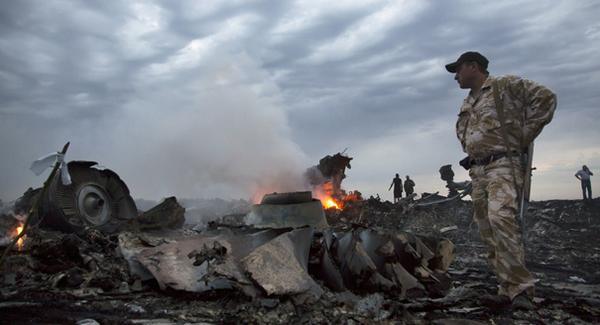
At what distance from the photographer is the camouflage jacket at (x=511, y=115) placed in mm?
4043

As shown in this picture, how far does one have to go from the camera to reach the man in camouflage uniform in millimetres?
3828

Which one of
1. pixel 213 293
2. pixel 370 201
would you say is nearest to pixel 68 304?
pixel 213 293

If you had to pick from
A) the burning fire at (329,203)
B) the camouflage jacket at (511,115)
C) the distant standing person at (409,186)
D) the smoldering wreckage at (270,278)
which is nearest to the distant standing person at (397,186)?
the distant standing person at (409,186)

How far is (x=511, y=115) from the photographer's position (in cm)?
416

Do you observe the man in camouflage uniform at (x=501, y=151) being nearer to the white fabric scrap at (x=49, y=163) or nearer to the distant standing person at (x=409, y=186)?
the white fabric scrap at (x=49, y=163)

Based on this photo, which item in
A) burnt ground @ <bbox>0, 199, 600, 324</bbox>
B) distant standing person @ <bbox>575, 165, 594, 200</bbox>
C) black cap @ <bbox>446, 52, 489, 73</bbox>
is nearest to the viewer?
burnt ground @ <bbox>0, 199, 600, 324</bbox>

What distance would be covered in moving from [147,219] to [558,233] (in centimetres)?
1134

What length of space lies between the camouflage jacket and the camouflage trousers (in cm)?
22

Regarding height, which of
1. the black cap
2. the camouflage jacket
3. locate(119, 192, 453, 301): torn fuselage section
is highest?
the black cap

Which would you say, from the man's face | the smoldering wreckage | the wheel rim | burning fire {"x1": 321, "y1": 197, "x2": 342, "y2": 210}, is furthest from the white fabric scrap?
burning fire {"x1": 321, "y1": 197, "x2": 342, "y2": 210}

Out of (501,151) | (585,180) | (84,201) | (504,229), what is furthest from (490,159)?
(585,180)

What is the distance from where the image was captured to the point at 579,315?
11.4 ft

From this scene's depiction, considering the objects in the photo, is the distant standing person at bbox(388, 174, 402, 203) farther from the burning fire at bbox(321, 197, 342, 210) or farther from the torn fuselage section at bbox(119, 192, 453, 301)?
the torn fuselage section at bbox(119, 192, 453, 301)

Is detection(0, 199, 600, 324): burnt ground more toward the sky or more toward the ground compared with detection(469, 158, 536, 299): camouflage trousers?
more toward the ground
